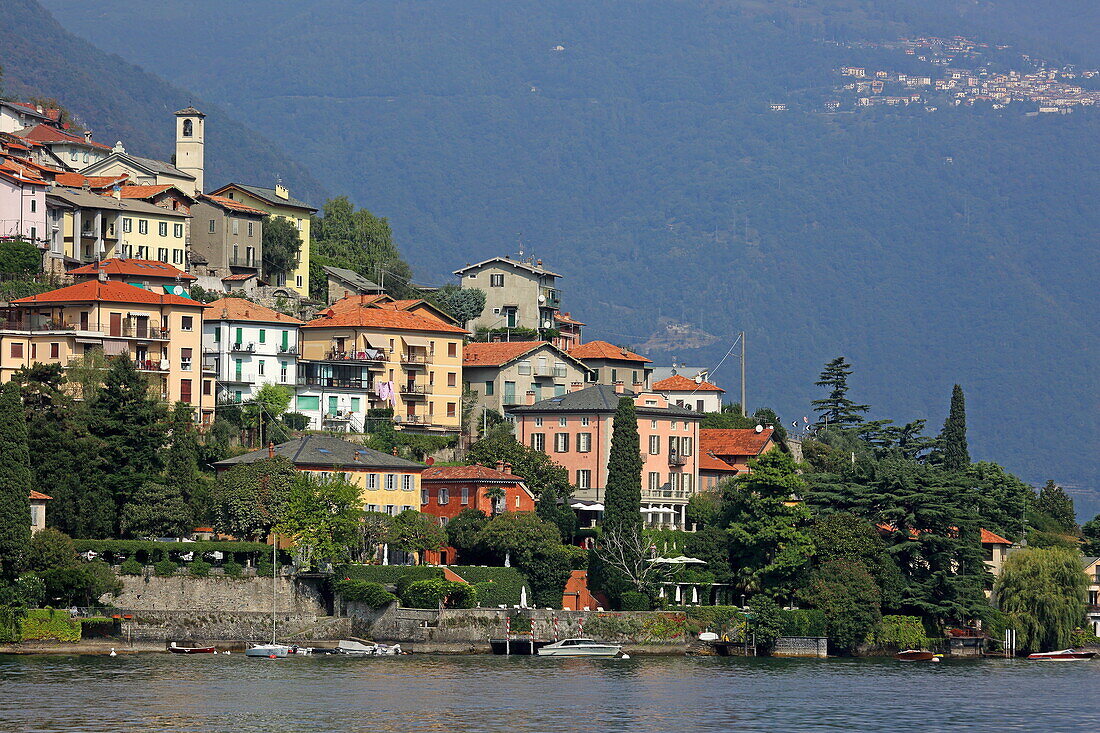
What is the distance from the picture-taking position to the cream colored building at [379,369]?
115 metres

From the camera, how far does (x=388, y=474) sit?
101m

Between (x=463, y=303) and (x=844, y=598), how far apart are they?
5168cm

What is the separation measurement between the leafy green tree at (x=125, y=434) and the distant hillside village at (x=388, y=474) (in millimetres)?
132

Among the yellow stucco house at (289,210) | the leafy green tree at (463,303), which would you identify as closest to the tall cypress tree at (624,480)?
the leafy green tree at (463,303)

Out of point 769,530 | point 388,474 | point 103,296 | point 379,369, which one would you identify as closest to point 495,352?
point 379,369

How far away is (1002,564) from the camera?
379 feet

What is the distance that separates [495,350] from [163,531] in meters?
41.9

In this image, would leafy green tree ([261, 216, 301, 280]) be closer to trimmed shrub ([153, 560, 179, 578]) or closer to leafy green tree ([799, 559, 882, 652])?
trimmed shrub ([153, 560, 179, 578])

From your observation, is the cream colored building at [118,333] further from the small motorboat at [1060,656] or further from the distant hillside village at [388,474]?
the small motorboat at [1060,656]

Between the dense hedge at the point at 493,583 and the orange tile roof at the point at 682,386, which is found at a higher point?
the orange tile roof at the point at 682,386

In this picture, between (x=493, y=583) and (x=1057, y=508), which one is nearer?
(x=493, y=583)

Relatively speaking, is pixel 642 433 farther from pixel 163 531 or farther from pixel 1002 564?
pixel 163 531

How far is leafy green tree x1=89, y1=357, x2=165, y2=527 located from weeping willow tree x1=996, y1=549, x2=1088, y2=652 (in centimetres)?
5070

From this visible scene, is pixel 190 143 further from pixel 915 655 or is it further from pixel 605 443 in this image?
pixel 915 655
